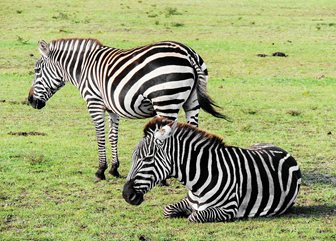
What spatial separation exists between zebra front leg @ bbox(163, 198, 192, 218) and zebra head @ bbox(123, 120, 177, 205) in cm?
48

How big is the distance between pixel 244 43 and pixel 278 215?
19045mm

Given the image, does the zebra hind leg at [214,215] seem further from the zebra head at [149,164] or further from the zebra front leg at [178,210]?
the zebra head at [149,164]

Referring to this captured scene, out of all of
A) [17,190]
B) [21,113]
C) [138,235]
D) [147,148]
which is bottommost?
[21,113]

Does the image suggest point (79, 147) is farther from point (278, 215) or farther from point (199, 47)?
point (199, 47)

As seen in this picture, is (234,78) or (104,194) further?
(234,78)

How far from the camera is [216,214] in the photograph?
310 inches

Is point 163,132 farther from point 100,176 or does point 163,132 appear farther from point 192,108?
point 100,176

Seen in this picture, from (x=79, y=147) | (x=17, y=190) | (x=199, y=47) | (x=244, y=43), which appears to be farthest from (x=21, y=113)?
(x=244, y=43)

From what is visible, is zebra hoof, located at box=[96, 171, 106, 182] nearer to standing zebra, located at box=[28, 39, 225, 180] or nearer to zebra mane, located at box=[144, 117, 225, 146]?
standing zebra, located at box=[28, 39, 225, 180]

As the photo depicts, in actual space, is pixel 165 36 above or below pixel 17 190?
below

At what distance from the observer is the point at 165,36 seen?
29.0m

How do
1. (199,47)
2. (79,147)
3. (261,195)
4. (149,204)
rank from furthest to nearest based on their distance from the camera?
(199,47) < (79,147) < (149,204) < (261,195)

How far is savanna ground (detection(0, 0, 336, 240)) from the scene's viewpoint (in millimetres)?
7965

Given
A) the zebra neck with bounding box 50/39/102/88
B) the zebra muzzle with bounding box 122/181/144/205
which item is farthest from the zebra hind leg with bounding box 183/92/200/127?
the zebra muzzle with bounding box 122/181/144/205
